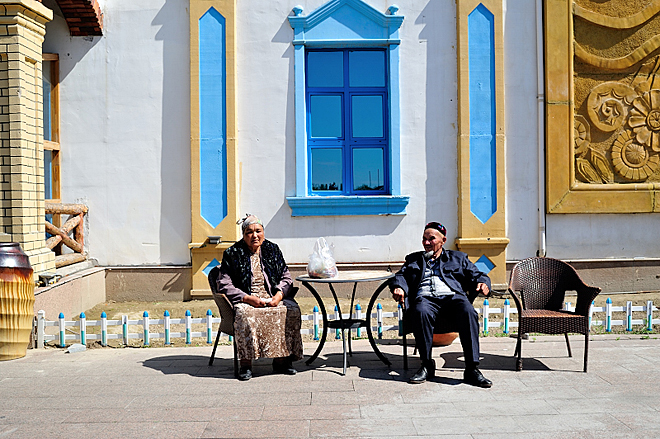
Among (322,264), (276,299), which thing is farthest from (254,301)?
(322,264)

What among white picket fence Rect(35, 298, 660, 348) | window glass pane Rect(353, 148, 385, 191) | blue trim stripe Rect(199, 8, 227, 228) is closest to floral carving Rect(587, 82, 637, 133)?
window glass pane Rect(353, 148, 385, 191)

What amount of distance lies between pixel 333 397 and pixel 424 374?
0.88 meters

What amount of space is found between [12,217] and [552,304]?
232 inches

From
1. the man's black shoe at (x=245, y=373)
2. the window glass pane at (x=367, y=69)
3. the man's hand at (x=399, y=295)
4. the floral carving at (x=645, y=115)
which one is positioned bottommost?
the man's black shoe at (x=245, y=373)

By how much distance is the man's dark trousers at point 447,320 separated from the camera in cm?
545

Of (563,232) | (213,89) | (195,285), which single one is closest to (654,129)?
(563,232)

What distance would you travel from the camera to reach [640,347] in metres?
6.52

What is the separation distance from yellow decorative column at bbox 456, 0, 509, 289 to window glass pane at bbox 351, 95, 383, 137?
1.16 meters

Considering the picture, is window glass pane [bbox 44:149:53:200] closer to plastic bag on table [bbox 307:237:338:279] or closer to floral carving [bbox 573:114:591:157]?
plastic bag on table [bbox 307:237:338:279]

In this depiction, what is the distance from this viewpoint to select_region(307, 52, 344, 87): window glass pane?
956cm

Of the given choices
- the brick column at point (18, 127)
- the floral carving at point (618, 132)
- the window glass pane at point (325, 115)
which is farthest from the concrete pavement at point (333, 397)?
the window glass pane at point (325, 115)

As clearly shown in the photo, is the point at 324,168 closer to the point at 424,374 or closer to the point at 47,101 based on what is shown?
the point at 47,101

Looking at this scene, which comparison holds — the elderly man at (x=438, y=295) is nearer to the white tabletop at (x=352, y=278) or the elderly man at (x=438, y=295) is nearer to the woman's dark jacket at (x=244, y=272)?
the white tabletop at (x=352, y=278)

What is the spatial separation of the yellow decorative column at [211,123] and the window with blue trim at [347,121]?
3.87 ft
